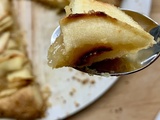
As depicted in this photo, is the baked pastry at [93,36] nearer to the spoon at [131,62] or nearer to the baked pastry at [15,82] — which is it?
the spoon at [131,62]

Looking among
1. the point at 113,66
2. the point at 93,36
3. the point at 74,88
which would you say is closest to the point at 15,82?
the point at 74,88

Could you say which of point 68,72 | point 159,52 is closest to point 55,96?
point 68,72

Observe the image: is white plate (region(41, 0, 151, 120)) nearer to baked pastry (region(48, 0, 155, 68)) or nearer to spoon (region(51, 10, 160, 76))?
spoon (region(51, 10, 160, 76))

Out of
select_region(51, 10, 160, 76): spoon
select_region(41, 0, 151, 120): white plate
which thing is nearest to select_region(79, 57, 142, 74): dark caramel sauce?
select_region(51, 10, 160, 76): spoon

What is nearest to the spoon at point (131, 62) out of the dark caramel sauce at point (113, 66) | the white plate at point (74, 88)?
the dark caramel sauce at point (113, 66)

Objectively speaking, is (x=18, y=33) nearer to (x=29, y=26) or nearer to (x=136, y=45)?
(x=29, y=26)

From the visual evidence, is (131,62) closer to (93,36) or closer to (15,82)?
(93,36)
